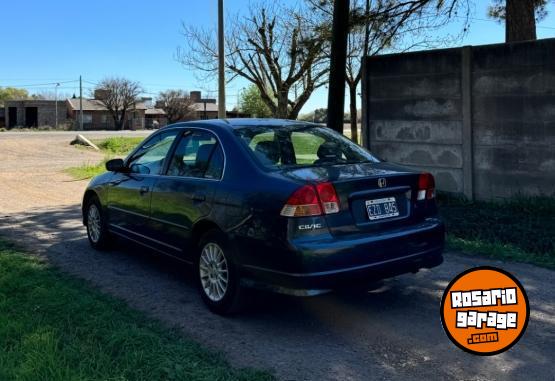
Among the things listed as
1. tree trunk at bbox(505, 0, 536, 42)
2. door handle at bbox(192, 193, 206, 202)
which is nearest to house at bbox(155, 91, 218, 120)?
tree trunk at bbox(505, 0, 536, 42)

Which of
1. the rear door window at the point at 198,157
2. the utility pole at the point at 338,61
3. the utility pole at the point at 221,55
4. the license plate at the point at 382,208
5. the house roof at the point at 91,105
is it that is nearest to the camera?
the license plate at the point at 382,208

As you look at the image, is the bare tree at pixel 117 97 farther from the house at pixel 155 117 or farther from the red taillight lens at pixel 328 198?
the red taillight lens at pixel 328 198

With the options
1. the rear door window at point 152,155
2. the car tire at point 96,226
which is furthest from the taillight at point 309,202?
the car tire at point 96,226

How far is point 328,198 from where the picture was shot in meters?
4.12

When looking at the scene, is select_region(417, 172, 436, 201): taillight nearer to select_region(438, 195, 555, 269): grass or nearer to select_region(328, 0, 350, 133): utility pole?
select_region(438, 195, 555, 269): grass

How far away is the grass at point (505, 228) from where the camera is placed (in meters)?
6.43

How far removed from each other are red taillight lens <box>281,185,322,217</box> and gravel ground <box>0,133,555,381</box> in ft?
2.98

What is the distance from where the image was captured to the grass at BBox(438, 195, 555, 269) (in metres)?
6.43

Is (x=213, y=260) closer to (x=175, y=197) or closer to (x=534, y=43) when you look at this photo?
(x=175, y=197)

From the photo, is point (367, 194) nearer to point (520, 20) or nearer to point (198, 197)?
point (198, 197)

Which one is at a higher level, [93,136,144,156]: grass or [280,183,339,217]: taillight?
[93,136,144,156]: grass

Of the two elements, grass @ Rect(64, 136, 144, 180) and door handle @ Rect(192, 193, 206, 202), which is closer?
door handle @ Rect(192, 193, 206, 202)

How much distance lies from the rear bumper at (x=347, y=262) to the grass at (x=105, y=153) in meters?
12.1

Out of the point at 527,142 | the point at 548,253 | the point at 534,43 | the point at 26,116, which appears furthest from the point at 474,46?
the point at 26,116
